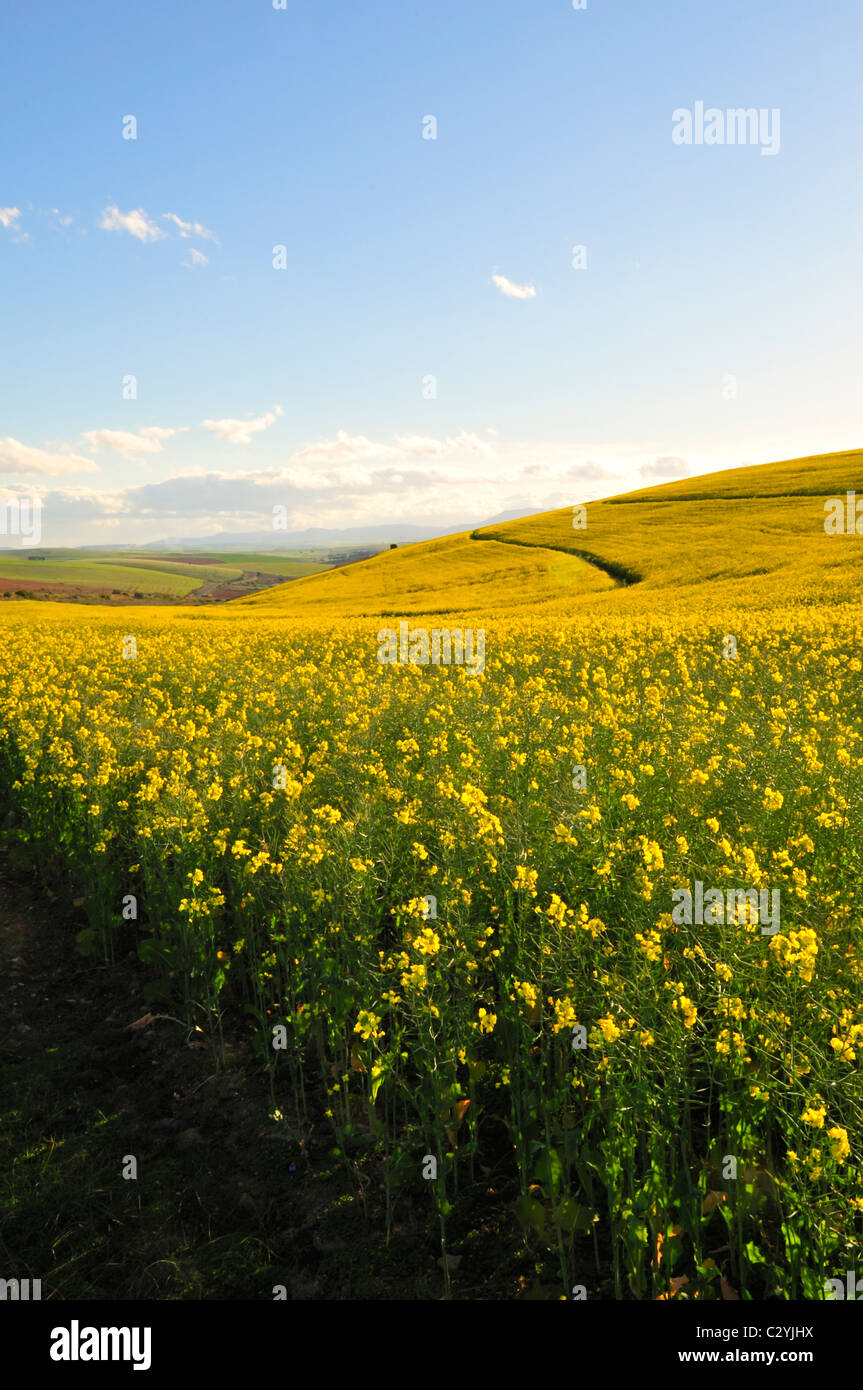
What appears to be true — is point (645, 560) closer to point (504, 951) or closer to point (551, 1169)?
point (504, 951)

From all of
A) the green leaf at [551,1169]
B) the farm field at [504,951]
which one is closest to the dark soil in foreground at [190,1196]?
the farm field at [504,951]

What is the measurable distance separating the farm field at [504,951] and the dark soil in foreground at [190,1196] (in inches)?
1.2

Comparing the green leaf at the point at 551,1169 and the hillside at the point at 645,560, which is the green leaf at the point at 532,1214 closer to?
the green leaf at the point at 551,1169

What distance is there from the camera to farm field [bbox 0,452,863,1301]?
3.63 meters

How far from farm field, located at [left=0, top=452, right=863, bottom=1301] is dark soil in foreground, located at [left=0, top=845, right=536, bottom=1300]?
32 mm

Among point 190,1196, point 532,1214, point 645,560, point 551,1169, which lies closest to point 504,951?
point 551,1169

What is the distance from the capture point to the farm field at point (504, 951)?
11.9ft

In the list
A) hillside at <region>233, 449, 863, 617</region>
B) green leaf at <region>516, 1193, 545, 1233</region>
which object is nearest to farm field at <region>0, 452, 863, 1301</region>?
green leaf at <region>516, 1193, 545, 1233</region>
